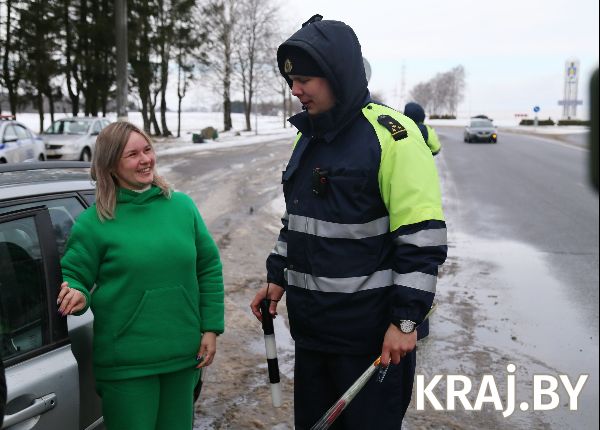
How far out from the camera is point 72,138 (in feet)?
62.6

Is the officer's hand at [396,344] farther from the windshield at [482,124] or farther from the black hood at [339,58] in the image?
the windshield at [482,124]

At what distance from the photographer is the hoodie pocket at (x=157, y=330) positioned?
2.26 metres

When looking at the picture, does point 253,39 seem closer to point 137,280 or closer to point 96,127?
point 96,127

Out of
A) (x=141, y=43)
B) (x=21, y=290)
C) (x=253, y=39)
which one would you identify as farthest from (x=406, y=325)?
(x=253, y=39)

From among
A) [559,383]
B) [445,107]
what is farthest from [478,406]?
[445,107]

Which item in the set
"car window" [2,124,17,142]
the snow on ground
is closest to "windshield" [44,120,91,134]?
the snow on ground

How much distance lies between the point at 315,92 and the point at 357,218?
0.50m

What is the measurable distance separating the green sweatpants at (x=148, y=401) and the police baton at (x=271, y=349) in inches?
13.6

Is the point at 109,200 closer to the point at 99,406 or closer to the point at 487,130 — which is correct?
the point at 99,406

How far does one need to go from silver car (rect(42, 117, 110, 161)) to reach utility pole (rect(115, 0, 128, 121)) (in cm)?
111

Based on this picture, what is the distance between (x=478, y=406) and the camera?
3.88 meters

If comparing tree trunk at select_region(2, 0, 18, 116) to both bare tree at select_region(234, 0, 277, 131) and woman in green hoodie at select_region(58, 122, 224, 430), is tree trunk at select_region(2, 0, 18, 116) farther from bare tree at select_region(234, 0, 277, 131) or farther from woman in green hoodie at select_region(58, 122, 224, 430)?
woman in green hoodie at select_region(58, 122, 224, 430)

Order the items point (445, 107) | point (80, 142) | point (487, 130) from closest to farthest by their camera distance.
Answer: point (80, 142) < point (487, 130) < point (445, 107)

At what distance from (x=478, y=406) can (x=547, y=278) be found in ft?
11.4
